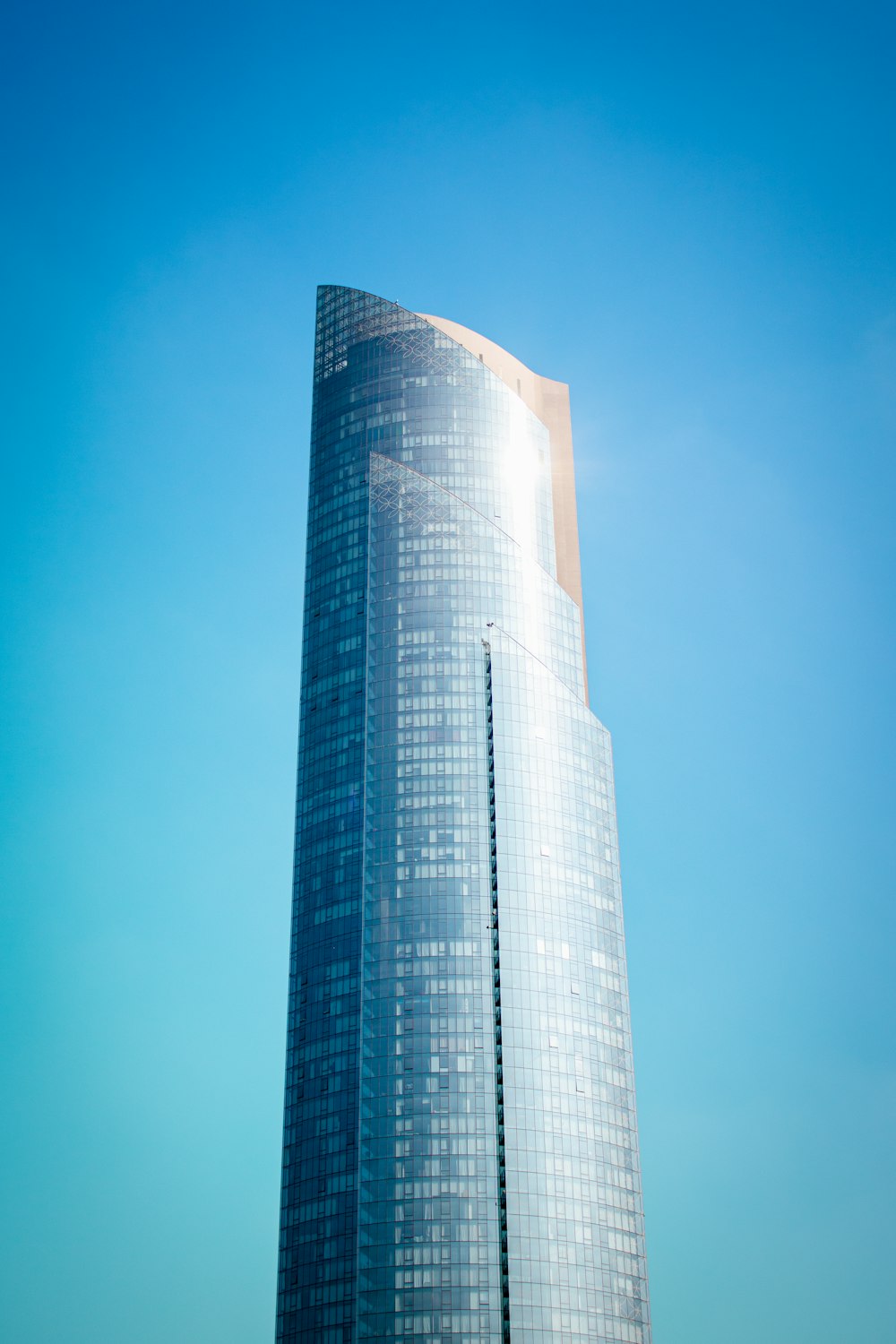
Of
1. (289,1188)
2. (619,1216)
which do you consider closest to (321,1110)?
(289,1188)

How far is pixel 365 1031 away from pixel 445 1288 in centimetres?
3257

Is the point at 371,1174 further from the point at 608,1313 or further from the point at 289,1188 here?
the point at 608,1313

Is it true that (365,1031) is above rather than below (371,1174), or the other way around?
above

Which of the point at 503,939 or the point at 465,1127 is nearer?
the point at 465,1127

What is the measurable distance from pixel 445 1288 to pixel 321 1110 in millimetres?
27566

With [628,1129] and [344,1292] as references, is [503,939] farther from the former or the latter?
[344,1292]

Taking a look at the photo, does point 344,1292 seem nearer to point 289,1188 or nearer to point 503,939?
point 289,1188

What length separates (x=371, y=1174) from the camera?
18475 cm

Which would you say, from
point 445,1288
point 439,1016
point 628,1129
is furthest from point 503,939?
point 445,1288

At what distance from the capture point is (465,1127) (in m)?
187

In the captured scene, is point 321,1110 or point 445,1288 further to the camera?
point 321,1110

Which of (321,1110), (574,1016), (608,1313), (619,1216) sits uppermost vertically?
(574,1016)

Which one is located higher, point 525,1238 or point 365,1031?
point 365,1031

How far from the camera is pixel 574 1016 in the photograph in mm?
199500
